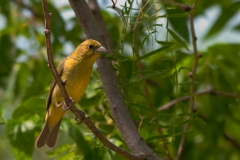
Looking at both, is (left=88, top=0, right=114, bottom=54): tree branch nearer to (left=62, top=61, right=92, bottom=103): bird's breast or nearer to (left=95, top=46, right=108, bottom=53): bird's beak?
(left=62, top=61, right=92, bottom=103): bird's breast

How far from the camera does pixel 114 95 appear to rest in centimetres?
300

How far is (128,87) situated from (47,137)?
0.91 meters

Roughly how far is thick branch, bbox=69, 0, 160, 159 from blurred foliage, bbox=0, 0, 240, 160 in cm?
9

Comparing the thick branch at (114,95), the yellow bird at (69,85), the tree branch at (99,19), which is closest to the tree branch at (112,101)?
the thick branch at (114,95)

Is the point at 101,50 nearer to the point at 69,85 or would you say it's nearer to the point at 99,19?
the point at 69,85

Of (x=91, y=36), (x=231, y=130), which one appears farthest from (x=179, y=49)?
(x=91, y=36)

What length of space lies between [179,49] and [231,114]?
0.74m

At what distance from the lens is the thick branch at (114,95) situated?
278 centimetres

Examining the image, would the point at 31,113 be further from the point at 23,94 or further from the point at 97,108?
the point at 23,94

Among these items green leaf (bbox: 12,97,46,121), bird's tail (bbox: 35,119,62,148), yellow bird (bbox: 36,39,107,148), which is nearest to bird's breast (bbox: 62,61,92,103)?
yellow bird (bbox: 36,39,107,148)

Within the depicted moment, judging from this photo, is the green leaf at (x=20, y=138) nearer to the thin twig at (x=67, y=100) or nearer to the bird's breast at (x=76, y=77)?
the bird's breast at (x=76, y=77)

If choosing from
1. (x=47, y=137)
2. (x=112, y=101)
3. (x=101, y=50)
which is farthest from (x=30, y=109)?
(x=112, y=101)

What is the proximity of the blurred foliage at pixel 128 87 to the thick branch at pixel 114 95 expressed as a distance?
0.29ft

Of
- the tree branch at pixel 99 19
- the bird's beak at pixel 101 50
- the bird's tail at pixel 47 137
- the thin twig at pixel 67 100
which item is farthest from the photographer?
the tree branch at pixel 99 19
